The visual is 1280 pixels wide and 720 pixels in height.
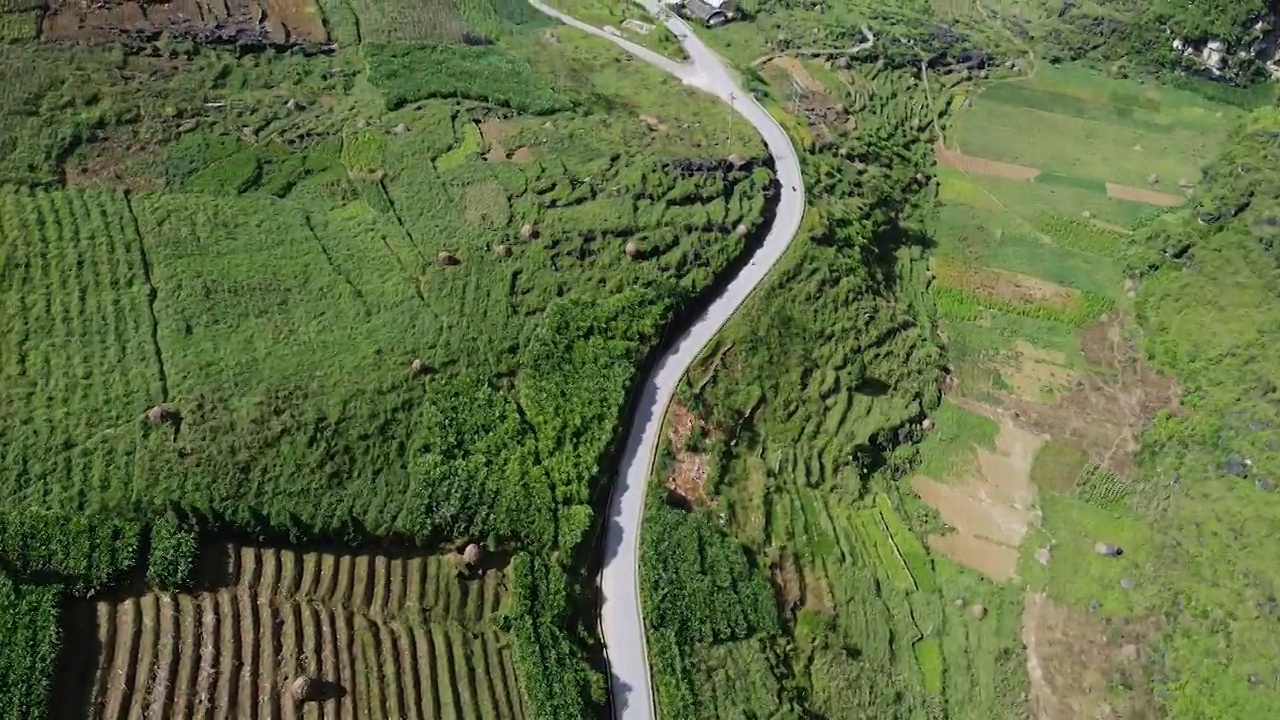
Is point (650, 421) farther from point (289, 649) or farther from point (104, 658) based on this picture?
point (104, 658)

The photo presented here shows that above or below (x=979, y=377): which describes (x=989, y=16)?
above

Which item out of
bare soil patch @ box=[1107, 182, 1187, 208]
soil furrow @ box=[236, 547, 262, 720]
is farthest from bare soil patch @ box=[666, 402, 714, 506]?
bare soil patch @ box=[1107, 182, 1187, 208]

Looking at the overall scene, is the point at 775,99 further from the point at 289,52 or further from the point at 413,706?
the point at 413,706

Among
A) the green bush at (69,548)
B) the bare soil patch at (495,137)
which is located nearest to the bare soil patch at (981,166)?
the bare soil patch at (495,137)

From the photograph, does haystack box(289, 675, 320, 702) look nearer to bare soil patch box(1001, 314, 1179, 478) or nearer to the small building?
bare soil patch box(1001, 314, 1179, 478)

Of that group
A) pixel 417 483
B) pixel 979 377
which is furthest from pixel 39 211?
pixel 979 377

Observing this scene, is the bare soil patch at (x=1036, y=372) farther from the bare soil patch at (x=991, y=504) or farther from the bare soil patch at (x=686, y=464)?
the bare soil patch at (x=686, y=464)

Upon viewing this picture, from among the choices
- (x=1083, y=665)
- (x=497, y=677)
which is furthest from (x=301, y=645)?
(x=1083, y=665)

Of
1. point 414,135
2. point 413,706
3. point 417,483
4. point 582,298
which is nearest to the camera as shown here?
point 413,706
